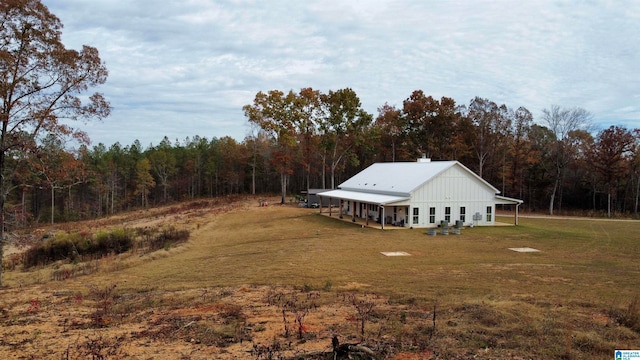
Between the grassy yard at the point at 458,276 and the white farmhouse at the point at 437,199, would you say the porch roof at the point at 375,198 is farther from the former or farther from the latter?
the grassy yard at the point at 458,276

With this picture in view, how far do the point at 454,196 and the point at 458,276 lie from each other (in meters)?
19.1

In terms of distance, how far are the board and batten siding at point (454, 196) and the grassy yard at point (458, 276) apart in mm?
2205

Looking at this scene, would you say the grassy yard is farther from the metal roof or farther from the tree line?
the tree line

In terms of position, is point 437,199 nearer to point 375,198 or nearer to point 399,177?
point 375,198

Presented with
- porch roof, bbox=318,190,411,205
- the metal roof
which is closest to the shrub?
porch roof, bbox=318,190,411,205

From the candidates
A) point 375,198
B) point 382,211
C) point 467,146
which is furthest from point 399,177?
point 467,146

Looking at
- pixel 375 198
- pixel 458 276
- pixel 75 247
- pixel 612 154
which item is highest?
pixel 612 154

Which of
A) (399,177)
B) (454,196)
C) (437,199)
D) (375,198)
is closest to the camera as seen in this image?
(437,199)

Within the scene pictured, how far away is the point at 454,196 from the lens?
3300 cm

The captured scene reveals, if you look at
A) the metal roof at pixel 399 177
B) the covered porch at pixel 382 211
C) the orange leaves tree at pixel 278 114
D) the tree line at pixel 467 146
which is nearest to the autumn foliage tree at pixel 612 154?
the tree line at pixel 467 146

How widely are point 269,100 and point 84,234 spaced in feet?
95.0

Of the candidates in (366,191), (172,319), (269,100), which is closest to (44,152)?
(172,319)

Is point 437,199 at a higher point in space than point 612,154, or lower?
lower

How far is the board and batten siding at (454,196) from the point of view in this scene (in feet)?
105
